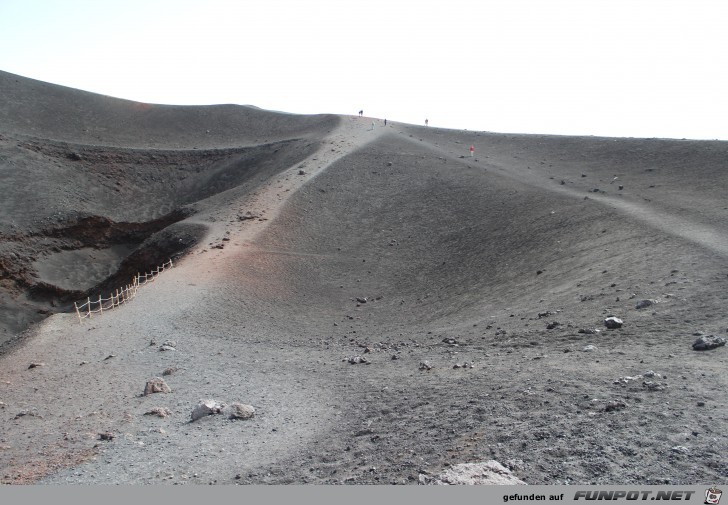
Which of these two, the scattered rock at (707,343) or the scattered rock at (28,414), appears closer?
the scattered rock at (707,343)

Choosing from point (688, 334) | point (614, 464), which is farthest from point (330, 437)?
point (688, 334)

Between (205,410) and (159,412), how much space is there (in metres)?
0.91

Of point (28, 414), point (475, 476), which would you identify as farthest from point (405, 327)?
point (475, 476)

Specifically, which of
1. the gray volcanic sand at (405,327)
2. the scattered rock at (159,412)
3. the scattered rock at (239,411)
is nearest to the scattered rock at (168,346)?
the gray volcanic sand at (405,327)

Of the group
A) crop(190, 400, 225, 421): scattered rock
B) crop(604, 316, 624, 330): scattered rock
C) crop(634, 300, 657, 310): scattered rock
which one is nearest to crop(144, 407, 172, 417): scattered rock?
crop(190, 400, 225, 421): scattered rock

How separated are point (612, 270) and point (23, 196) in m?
32.1

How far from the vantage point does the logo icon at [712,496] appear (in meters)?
5.59

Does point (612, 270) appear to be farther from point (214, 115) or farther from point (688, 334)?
point (214, 115)

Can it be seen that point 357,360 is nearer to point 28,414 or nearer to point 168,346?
point 168,346

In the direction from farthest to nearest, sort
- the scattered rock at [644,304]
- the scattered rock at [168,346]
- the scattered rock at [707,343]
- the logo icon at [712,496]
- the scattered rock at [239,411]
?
1. the scattered rock at [168,346]
2. the scattered rock at [644,304]
3. the scattered rock at [239,411]
4. the scattered rock at [707,343]
5. the logo icon at [712,496]

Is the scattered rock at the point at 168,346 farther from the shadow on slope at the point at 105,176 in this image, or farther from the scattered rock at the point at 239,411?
the shadow on slope at the point at 105,176

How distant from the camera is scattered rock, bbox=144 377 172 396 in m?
11.5

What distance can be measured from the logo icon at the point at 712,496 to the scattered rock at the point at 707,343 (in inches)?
177

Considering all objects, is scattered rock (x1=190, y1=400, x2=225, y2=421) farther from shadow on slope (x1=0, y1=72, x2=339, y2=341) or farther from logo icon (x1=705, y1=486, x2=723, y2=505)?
shadow on slope (x1=0, y1=72, x2=339, y2=341)
